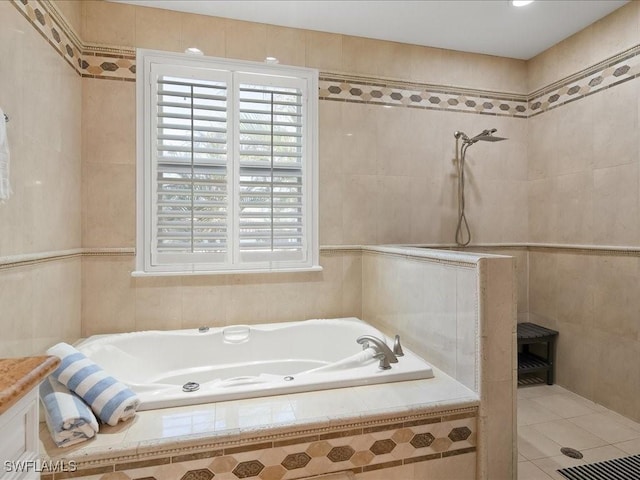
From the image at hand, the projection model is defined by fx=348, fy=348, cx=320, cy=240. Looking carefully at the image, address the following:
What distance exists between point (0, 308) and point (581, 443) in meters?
2.93

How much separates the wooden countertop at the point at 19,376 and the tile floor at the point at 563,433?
2025 mm

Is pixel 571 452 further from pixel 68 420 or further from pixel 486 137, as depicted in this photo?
pixel 68 420

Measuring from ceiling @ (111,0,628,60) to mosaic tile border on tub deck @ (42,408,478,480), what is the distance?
2408mm

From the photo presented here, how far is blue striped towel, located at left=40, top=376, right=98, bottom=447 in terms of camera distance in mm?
1161

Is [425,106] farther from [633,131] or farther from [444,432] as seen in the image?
[444,432]

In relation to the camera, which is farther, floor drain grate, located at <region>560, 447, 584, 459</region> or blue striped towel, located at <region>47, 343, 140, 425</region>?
floor drain grate, located at <region>560, 447, 584, 459</region>

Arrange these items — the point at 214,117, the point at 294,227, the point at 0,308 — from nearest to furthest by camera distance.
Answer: the point at 0,308
the point at 214,117
the point at 294,227

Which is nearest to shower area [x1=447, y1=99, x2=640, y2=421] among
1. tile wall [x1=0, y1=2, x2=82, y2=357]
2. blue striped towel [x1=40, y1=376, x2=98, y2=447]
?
blue striped towel [x1=40, y1=376, x2=98, y2=447]

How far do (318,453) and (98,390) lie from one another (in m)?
0.87

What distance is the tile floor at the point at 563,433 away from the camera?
180 centimetres

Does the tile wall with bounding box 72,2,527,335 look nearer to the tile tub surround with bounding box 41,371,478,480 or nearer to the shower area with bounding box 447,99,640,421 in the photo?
the shower area with bounding box 447,99,640,421

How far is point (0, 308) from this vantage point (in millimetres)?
1381

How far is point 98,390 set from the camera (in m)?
1.34

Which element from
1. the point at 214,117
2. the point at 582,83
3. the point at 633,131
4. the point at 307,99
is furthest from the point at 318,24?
the point at 633,131
